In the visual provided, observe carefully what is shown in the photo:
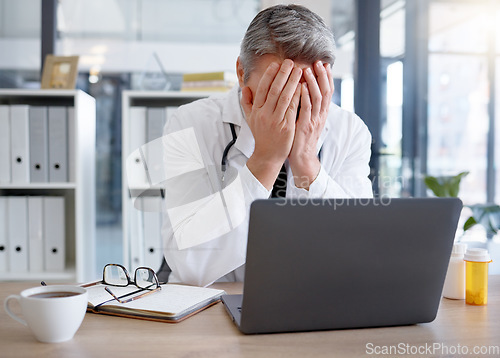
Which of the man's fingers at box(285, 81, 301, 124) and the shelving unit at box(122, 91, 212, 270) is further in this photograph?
the shelving unit at box(122, 91, 212, 270)

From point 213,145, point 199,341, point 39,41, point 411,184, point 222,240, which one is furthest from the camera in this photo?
point 411,184

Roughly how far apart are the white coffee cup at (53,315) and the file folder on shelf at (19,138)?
160 cm

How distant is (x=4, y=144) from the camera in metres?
2.18

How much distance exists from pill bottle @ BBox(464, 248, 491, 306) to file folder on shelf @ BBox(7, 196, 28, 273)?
190 cm

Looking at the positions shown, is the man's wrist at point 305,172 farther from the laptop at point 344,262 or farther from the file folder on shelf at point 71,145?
the file folder on shelf at point 71,145

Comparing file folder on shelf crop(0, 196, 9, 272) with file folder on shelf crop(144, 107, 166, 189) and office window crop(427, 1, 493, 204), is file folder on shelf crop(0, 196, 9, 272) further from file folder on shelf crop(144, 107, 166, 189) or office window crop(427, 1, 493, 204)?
office window crop(427, 1, 493, 204)

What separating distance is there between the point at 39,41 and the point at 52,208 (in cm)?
92

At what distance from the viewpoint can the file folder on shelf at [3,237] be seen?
2225 millimetres

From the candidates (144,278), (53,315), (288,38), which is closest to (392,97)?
(288,38)

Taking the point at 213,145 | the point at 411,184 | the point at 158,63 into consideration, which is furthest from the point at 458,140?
the point at 213,145

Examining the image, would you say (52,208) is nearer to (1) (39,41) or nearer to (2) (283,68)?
(1) (39,41)

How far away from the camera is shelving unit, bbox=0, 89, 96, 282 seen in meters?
2.19

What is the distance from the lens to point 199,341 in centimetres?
76

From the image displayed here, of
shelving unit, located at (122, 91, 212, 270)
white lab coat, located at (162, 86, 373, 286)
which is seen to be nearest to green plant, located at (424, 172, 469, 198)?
white lab coat, located at (162, 86, 373, 286)
